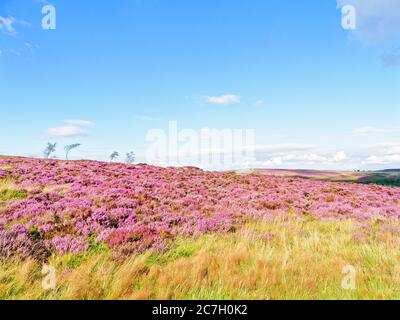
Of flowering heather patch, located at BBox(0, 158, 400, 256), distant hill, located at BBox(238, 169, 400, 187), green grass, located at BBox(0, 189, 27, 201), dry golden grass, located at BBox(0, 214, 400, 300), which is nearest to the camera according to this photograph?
dry golden grass, located at BBox(0, 214, 400, 300)

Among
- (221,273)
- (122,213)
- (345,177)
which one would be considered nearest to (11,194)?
(122,213)

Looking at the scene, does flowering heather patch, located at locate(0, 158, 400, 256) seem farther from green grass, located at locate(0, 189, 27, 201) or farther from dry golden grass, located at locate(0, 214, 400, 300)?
dry golden grass, located at locate(0, 214, 400, 300)

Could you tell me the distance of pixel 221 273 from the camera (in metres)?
5.10

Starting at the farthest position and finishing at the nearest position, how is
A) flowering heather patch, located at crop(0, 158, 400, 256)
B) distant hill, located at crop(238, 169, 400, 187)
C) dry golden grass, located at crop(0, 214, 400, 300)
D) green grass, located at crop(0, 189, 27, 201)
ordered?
distant hill, located at crop(238, 169, 400, 187) < green grass, located at crop(0, 189, 27, 201) < flowering heather patch, located at crop(0, 158, 400, 256) < dry golden grass, located at crop(0, 214, 400, 300)

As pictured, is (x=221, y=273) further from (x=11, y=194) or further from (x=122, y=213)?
(x=11, y=194)

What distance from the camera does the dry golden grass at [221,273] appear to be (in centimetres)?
450

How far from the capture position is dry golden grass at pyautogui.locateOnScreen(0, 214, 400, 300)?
14.8ft

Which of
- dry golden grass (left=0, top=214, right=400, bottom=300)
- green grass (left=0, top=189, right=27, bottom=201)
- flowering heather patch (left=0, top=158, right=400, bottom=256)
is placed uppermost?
green grass (left=0, top=189, right=27, bottom=201)

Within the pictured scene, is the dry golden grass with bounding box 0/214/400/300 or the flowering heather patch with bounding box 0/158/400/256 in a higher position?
the flowering heather patch with bounding box 0/158/400/256

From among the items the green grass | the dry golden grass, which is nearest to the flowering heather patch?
the green grass
